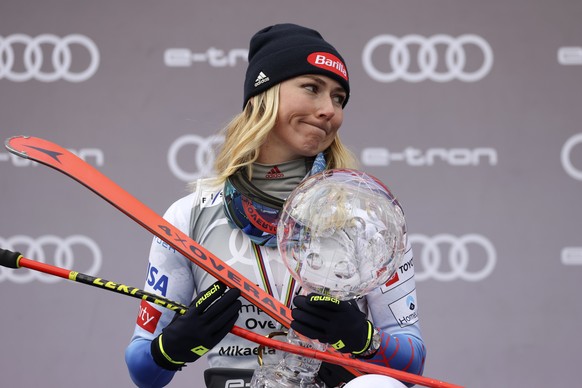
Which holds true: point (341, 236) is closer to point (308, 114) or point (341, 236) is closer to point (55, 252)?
point (308, 114)

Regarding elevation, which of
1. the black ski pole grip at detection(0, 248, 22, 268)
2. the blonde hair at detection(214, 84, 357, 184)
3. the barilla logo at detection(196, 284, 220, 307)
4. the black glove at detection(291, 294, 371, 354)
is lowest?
the black glove at detection(291, 294, 371, 354)

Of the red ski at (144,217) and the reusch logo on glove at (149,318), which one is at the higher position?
the red ski at (144,217)

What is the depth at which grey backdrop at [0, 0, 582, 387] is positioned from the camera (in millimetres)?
2938

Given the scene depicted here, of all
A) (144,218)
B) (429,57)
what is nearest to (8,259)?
(144,218)

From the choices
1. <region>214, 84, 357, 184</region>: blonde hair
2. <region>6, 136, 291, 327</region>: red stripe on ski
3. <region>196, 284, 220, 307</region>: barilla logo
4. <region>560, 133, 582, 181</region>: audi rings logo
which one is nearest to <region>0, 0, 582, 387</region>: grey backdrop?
<region>560, 133, 582, 181</region>: audi rings logo

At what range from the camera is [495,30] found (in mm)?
2975

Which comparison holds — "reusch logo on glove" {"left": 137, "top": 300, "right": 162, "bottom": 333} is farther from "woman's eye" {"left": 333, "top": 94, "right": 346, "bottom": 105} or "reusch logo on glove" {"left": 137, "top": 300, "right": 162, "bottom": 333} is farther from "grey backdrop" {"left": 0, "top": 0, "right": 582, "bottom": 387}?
"grey backdrop" {"left": 0, "top": 0, "right": 582, "bottom": 387}

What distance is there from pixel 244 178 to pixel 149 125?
1.38m

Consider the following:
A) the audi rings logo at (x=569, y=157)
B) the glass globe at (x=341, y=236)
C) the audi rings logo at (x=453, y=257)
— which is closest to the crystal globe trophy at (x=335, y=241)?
the glass globe at (x=341, y=236)

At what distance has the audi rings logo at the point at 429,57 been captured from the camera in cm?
296

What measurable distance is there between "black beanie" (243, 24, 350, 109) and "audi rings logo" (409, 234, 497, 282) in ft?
4.28

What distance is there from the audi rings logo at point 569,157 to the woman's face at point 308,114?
148 cm

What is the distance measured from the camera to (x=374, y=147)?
2971mm

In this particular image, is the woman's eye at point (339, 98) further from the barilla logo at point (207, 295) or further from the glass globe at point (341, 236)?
the barilla logo at point (207, 295)
